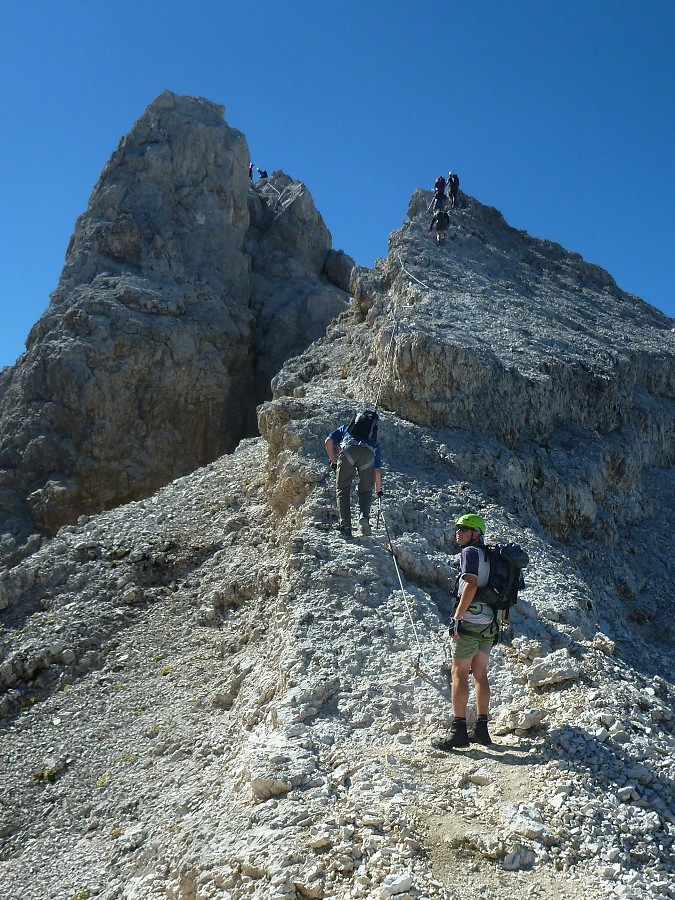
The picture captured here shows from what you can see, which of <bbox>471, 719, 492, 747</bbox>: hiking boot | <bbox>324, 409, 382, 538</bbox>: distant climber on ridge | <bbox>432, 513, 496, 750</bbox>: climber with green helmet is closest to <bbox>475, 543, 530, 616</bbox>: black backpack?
<bbox>432, 513, 496, 750</bbox>: climber with green helmet

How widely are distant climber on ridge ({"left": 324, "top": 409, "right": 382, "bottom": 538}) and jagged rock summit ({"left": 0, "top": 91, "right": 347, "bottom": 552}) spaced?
16.8 meters

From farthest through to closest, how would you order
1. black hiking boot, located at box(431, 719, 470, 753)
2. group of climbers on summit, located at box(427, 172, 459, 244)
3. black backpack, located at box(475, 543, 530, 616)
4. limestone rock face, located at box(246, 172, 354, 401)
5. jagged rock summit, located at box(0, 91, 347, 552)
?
1. limestone rock face, located at box(246, 172, 354, 401)
2. jagged rock summit, located at box(0, 91, 347, 552)
3. group of climbers on summit, located at box(427, 172, 459, 244)
4. black backpack, located at box(475, 543, 530, 616)
5. black hiking boot, located at box(431, 719, 470, 753)

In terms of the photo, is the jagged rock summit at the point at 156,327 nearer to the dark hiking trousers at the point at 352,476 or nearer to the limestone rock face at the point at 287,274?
the limestone rock face at the point at 287,274

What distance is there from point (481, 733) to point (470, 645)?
817 mm

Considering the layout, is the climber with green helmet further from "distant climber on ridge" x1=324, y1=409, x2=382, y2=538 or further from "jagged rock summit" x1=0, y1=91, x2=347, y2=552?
"jagged rock summit" x1=0, y1=91, x2=347, y2=552

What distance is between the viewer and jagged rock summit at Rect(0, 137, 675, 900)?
623 centimetres

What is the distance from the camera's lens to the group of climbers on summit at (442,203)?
2323 cm

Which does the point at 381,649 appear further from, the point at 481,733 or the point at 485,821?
the point at 485,821

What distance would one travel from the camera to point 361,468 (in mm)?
11398

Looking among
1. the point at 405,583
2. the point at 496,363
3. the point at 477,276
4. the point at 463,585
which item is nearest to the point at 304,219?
the point at 477,276

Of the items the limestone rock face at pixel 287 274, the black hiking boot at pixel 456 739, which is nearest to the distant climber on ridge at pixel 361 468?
the black hiking boot at pixel 456 739

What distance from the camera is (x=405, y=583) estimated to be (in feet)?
34.4

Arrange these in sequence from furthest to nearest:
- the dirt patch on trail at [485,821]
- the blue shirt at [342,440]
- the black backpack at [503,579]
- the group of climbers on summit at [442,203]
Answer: the group of climbers on summit at [442,203], the blue shirt at [342,440], the black backpack at [503,579], the dirt patch on trail at [485,821]

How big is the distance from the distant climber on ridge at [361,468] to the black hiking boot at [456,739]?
419 centimetres
